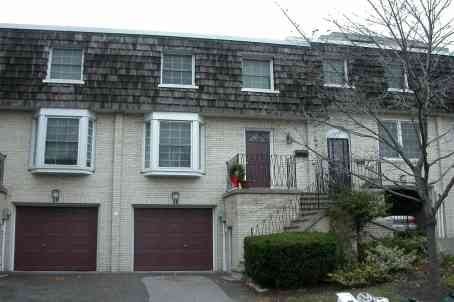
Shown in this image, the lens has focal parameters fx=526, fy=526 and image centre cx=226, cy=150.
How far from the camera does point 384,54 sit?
37.8ft

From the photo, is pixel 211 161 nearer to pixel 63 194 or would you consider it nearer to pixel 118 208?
pixel 118 208

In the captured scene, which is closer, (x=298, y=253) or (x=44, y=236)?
(x=298, y=253)

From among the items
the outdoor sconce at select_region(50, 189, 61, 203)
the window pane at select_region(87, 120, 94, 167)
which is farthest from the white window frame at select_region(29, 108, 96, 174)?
the outdoor sconce at select_region(50, 189, 61, 203)

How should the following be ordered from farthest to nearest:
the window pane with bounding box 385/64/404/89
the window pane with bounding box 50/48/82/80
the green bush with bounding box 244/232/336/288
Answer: the window pane with bounding box 50/48/82/80, the green bush with bounding box 244/232/336/288, the window pane with bounding box 385/64/404/89

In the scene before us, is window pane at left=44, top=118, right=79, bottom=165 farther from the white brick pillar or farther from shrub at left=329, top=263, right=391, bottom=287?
shrub at left=329, top=263, right=391, bottom=287

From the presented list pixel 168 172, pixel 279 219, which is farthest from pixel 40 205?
pixel 279 219

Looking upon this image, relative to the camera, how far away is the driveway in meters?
11.4

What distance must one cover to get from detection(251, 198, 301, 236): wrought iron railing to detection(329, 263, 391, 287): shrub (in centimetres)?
321

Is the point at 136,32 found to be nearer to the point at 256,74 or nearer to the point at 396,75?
the point at 256,74

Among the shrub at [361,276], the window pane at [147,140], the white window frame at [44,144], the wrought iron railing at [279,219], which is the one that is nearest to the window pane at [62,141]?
the white window frame at [44,144]

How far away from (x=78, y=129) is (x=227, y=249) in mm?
5937

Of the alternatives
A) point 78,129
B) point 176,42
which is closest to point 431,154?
point 176,42

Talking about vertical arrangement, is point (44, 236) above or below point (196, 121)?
below

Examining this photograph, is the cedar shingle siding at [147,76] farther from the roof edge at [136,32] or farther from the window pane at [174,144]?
the window pane at [174,144]
